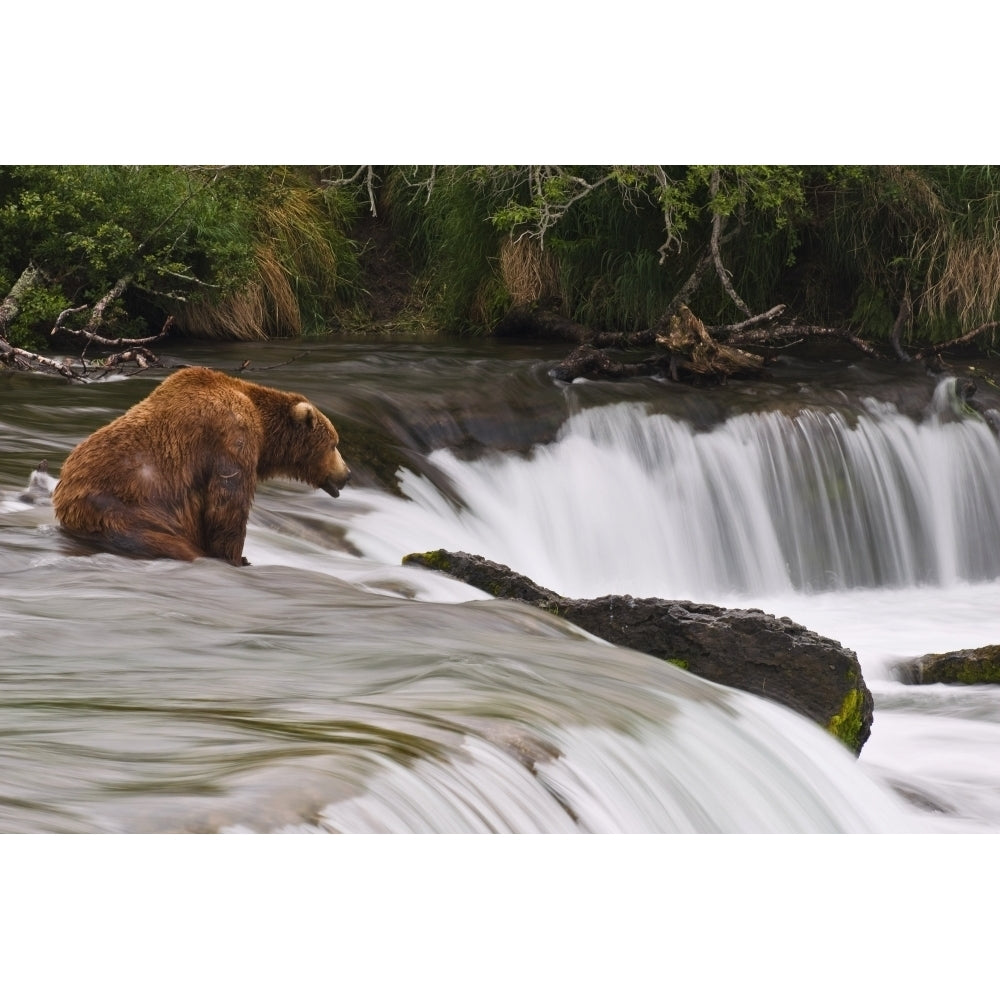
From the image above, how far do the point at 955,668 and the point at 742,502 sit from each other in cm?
253

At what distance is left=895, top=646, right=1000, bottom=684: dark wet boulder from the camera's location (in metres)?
5.74

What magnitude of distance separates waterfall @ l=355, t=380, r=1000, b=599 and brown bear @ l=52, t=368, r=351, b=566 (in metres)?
2.33

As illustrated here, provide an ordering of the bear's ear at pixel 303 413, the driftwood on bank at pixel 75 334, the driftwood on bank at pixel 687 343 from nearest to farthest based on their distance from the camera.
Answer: the bear's ear at pixel 303 413
the driftwood on bank at pixel 75 334
the driftwood on bank at pixel 687 343

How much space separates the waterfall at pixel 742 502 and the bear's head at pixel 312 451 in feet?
5.33

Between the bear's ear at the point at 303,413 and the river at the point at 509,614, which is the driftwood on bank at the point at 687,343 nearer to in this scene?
the river at the point at 509,614

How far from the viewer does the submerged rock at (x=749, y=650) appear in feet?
15.0

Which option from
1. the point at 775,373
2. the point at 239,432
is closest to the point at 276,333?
the point at 775,373

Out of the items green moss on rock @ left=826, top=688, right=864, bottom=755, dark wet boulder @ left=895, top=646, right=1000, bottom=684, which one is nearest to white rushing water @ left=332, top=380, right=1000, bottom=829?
dark wet boulder @ left=895, top=646, right=1000, bottom=684

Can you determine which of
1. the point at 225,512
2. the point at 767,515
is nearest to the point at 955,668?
the point at 767,515

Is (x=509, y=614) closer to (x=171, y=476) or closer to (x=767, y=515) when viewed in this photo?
(x=171, y=476)

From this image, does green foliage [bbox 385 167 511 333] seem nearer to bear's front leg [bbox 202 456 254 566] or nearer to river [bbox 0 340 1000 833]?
river [bbox 0 340 1000 833]

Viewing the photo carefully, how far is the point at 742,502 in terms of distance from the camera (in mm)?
8281

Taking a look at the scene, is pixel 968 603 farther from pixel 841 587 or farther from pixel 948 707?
pixel 948 707

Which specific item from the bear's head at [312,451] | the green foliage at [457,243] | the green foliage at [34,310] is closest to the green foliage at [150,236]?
the green foliage at [34,310]
